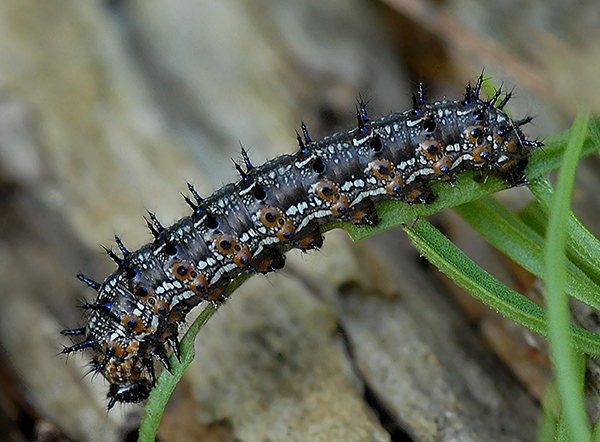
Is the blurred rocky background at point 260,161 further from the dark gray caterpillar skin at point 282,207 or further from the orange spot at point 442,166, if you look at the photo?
the orange spot at point 442,166

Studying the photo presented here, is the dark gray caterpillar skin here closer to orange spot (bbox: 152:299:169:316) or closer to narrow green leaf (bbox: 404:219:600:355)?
orange spot (bbox: 152:299:169:316)

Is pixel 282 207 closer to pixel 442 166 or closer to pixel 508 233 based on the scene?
pixel 442 166

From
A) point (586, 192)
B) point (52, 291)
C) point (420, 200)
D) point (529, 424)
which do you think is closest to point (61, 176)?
point (52, 291)

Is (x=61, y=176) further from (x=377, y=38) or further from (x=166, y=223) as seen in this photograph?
(x=377, y=38)

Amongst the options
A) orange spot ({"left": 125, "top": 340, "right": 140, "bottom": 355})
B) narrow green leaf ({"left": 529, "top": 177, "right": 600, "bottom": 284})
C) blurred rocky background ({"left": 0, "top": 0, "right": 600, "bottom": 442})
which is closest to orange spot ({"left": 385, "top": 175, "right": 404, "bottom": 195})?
narrow green leaf ({"left": 529, "top": 177, "right": 600, "bottom": 284})

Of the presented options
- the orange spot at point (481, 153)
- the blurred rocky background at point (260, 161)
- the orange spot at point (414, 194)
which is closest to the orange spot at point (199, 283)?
the blurred rocky background at point (260, 161)

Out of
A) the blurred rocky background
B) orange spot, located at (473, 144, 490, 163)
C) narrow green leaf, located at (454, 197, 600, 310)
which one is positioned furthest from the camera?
the blurred rocky background
